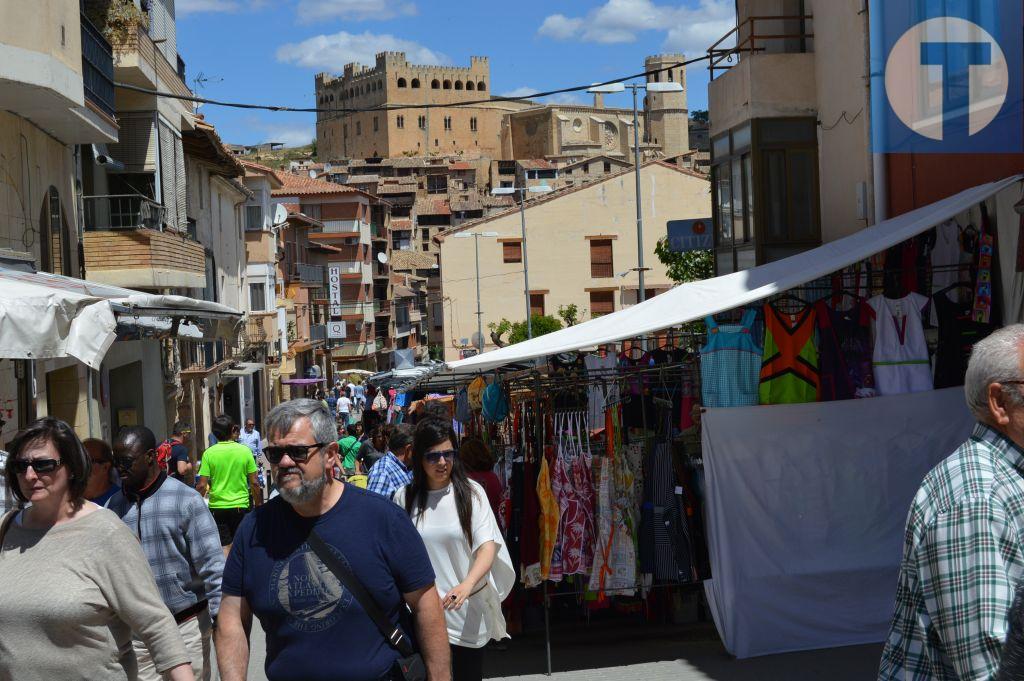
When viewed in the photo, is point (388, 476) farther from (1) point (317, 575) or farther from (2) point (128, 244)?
(2) point (128, 244)

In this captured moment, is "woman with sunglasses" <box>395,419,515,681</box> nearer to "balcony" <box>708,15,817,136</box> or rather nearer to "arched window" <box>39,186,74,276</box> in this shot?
"balcony" <box>708,15,817,136</box>

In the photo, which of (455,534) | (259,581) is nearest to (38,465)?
(259,581)

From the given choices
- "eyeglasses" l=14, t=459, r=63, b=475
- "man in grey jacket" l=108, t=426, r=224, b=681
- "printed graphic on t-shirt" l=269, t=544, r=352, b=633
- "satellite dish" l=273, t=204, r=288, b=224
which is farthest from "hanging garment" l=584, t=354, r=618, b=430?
"satellite dish" l=273, t=204, r=288, b=224

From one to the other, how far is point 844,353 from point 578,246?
45.6 m

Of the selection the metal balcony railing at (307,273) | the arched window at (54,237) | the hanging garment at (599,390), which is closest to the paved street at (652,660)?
the hanging garment at (599,390)

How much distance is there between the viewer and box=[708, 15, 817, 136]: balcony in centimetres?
1341

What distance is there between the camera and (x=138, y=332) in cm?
1130

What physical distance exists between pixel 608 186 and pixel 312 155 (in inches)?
4982

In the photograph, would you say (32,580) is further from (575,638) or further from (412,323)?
(412,323)

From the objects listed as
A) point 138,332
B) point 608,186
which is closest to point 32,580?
point 138,332

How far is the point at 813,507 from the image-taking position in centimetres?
821

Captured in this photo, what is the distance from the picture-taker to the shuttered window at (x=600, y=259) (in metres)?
53.8

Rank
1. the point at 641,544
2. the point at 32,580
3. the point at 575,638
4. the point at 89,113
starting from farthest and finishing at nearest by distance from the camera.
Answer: the point at 89,113
the point at 575,638
the point at 641,544
the point at 32,580

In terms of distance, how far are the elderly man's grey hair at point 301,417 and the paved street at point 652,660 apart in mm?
4440
